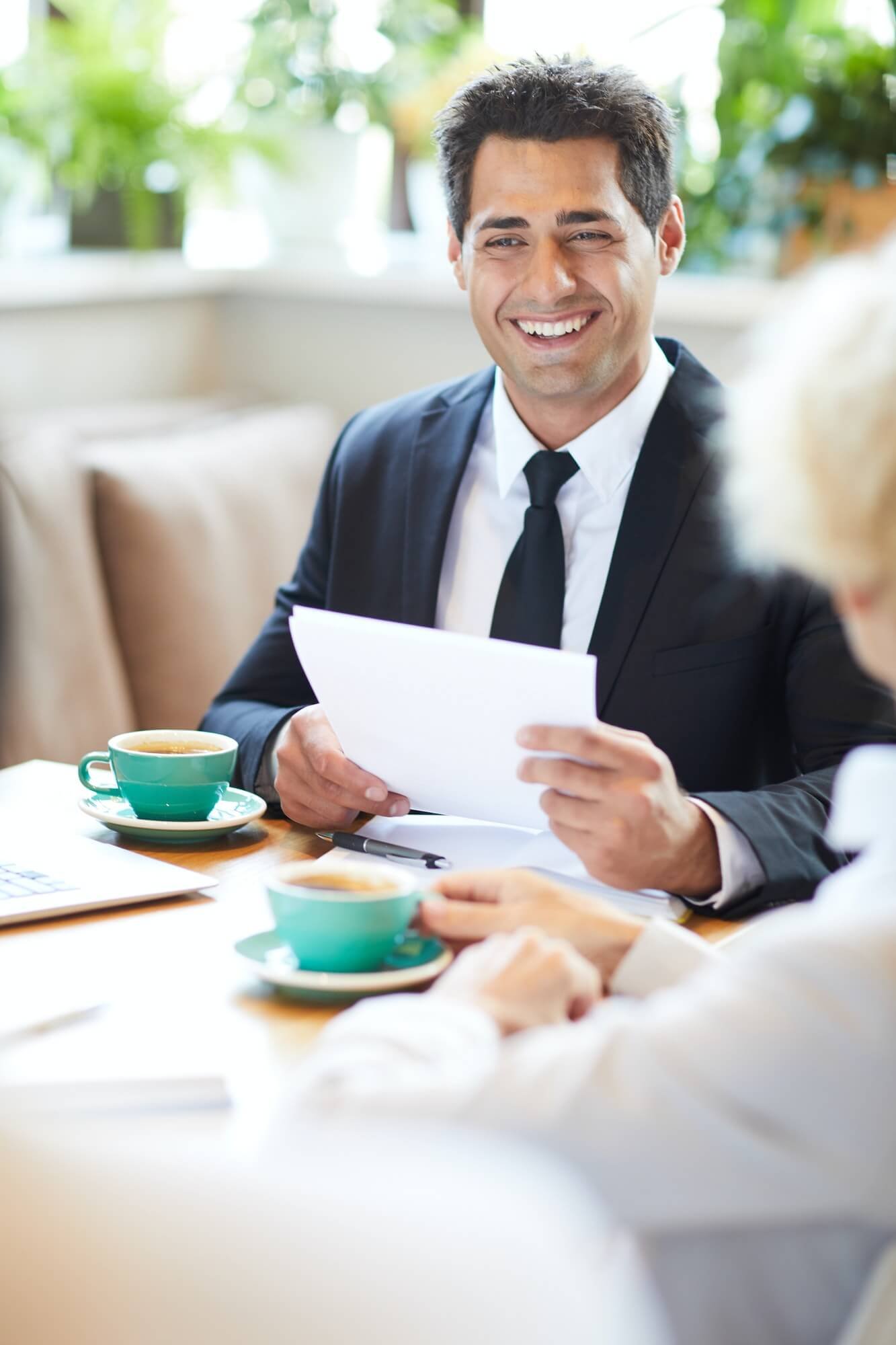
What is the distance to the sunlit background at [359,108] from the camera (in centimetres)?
273

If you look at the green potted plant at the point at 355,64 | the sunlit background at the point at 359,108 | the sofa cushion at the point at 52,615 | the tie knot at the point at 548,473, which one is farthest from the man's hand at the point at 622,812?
the green potted plant at the point at 355,64

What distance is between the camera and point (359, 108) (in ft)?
10.5

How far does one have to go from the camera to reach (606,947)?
1.04 meters

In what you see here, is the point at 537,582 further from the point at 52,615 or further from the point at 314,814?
the point at 52,615

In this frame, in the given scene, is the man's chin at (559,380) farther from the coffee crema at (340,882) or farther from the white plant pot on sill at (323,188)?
the white plant pot on sill at (323,188)

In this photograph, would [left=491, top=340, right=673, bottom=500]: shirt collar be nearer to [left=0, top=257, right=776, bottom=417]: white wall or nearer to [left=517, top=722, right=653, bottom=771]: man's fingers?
[left=517, top=722, right=653, bottom=771]: man's fingers

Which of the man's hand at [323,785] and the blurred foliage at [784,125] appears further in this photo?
the blurred foliage at [784,125]

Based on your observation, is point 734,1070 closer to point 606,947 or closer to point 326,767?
point 606,947

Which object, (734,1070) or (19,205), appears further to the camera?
(19,205)

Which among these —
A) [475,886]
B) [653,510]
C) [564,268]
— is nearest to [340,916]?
[475,886]

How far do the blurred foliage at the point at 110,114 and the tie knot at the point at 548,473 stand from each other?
1.45m

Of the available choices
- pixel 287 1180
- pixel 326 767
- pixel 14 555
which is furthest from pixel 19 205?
pixel 287 1180

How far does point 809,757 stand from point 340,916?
67cm

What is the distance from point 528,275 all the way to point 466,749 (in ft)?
2.48
